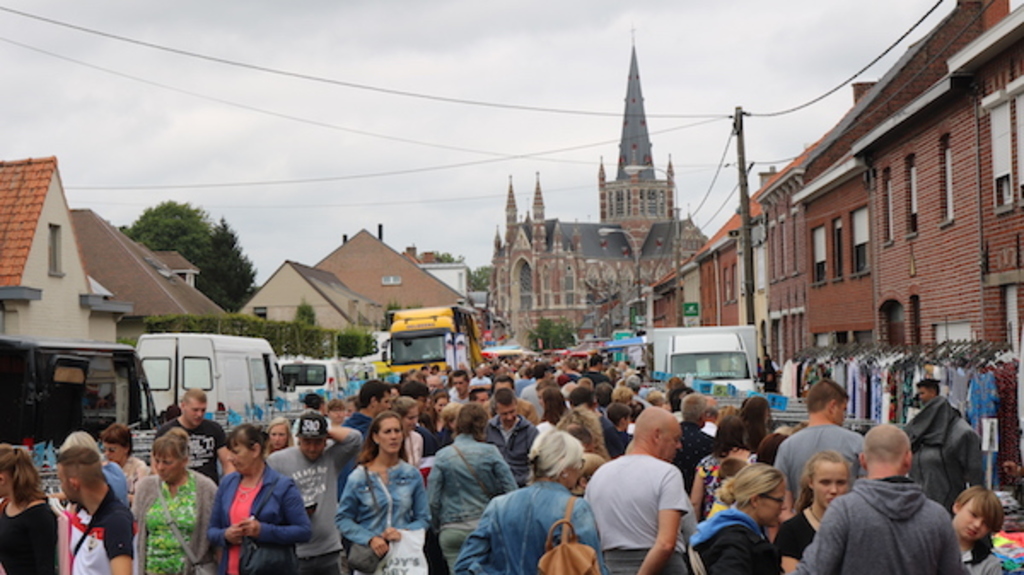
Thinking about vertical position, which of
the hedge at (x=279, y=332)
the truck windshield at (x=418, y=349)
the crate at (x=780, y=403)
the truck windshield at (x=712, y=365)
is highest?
the hedge at (x=279, y=332)

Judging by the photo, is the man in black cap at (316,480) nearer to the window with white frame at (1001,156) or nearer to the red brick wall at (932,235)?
the window with white frame at (1001,156)

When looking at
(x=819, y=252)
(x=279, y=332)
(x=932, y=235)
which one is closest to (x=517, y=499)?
(x=932, y=235)

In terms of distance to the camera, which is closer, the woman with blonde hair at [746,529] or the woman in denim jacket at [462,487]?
the woman with blonde hair at [746,529]

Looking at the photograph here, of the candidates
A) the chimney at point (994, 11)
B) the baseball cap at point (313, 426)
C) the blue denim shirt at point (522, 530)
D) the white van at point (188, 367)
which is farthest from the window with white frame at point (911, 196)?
the blue denim shirt at point (522, 530)

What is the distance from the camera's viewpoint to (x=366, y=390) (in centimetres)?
1022

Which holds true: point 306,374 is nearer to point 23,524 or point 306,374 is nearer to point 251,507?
point 251,507

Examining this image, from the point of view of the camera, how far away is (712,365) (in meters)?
29.4

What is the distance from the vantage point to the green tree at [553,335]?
18838cm

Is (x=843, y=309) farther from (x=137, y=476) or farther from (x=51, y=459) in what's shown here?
(x=137, y=476)

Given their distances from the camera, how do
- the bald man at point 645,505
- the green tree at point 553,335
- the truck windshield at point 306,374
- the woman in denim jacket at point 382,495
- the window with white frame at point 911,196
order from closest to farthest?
the bald man at point 645,505
the woman in denim jacket at point 382,495
the window with white frame at point 911,196
the truck windshield at point 306,374
the green tree at point 553,335

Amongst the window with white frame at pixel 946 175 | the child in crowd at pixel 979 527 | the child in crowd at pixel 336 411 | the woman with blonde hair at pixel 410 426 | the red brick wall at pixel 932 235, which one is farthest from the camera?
the window with white frame at pixel 946 175

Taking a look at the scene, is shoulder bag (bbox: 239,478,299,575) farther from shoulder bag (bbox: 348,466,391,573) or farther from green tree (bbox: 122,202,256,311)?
green tree (bbox: 122,202,256,311)

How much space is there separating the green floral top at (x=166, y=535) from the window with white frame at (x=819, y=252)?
90.7 feet

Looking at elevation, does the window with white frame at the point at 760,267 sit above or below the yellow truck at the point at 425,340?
above
